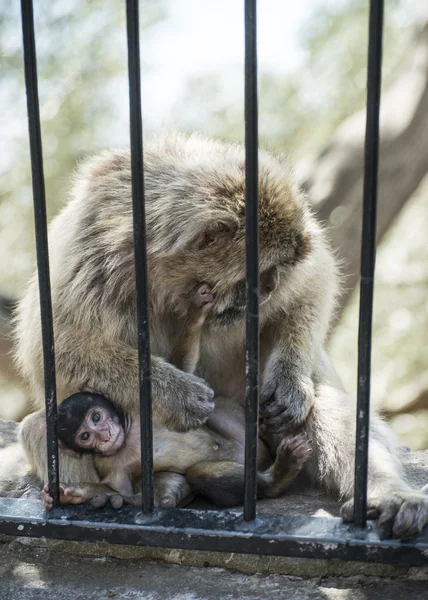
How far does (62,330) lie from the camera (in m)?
3.15

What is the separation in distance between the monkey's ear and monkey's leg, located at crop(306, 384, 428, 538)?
2.65ft

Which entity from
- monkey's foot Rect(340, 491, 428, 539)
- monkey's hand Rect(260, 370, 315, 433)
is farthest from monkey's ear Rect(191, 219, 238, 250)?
monkey's foot Rect(340, 491, 428, 539)

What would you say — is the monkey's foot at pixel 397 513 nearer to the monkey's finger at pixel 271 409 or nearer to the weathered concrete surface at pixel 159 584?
the weathered concrete surface at pixel 159 584

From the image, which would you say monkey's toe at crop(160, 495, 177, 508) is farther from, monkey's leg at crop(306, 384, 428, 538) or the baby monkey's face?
monkey's leg at crop(306, 384, 428, 538)

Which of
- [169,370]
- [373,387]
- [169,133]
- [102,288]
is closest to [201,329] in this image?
[169,370]

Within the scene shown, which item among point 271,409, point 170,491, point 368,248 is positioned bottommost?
point 170,491

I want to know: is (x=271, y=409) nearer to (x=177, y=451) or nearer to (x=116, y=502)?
(x=177, y=451)

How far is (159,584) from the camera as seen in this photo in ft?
7.55

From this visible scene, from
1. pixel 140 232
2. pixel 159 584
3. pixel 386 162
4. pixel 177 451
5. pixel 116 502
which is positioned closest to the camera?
pixel 140 232

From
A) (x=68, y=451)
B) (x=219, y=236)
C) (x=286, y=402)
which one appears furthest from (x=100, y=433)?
(x=219, y=236)

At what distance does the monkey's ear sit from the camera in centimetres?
303

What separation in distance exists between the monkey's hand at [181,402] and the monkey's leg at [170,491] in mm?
213

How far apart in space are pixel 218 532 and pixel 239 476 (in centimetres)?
59

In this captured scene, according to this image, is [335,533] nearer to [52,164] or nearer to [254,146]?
[254,146]
